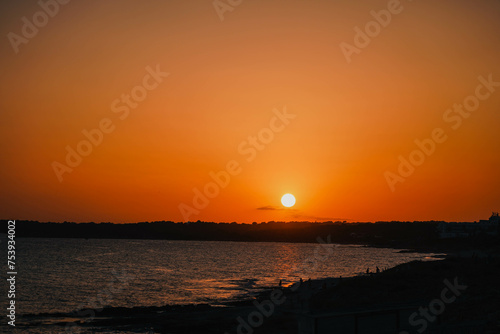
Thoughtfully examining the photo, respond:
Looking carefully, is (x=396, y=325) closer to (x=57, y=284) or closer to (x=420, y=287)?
(x=420, y=287)

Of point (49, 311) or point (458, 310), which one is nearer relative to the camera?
point (458, 310)

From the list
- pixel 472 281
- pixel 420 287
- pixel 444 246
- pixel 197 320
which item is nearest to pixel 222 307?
pixel 197 320

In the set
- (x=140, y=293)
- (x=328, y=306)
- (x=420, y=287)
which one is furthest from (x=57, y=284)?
(x=420, y=287)

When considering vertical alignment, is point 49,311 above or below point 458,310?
below

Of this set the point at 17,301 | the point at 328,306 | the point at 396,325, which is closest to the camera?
the point at 396,325

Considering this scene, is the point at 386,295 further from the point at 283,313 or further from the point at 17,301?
the point at 17,301

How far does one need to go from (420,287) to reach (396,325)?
26.1 metres

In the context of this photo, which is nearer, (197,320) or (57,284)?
(197,320)

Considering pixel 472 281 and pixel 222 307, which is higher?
pixel 472 281

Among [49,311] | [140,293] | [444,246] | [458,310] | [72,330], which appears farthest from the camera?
[444,246]

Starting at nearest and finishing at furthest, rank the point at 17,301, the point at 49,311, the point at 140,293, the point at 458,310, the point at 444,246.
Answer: the point at 458,310 < the point at 49,311 < the point at 17,301 < the point at 140,293 < the point at 444,246

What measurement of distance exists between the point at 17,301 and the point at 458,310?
46.9 metres

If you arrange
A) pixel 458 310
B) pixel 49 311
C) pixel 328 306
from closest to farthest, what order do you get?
pixel 458 310, pixel 328 306, pixel 49 311

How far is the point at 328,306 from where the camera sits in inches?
1640
